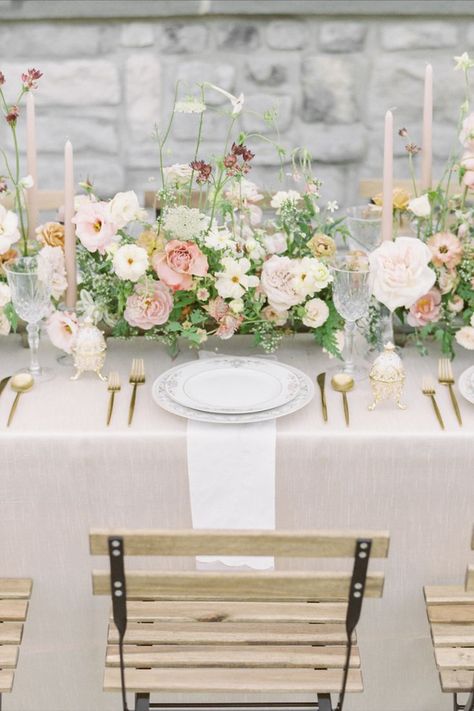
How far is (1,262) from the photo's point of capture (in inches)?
73.9

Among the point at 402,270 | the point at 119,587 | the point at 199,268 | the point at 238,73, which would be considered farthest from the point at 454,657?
the point at 238,73

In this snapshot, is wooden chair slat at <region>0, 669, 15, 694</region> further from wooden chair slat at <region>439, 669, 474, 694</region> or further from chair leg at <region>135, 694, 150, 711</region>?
wooden chair slat at <region>439, 669, 474, 694</region>

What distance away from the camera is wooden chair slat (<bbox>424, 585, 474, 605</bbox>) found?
165cm

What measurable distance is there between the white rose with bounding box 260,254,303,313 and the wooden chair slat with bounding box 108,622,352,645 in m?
0.60

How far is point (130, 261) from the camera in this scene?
69.9 inches

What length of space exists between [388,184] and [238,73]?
1882 millimetres

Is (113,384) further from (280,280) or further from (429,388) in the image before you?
(429,388)

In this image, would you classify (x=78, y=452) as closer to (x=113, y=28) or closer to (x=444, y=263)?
(x=444, y=263)

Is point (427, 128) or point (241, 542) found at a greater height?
point (427, 128)

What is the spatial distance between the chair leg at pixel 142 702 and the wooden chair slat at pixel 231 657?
0.26 feet

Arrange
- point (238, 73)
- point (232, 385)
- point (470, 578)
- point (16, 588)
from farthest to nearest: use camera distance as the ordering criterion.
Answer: point (238, 73) < point (232, 385) < point (16, 588) < point (470, 578)

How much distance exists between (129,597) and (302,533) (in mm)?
278

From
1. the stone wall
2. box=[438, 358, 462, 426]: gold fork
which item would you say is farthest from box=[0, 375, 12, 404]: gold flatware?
the stone wall

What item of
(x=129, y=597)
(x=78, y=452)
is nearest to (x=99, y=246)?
(x=78, y=452)
